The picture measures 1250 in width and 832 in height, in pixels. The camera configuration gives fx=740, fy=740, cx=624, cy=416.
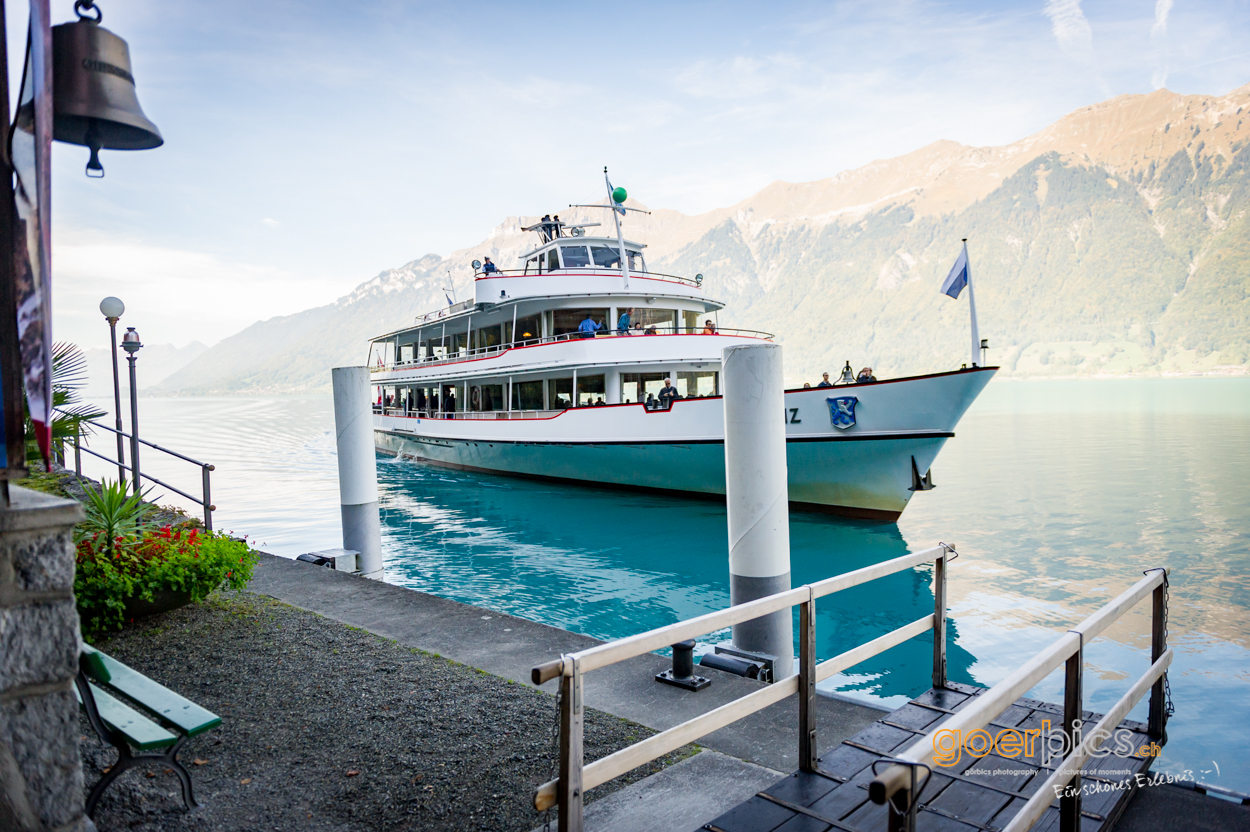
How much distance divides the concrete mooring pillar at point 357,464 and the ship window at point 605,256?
1324 centimetres

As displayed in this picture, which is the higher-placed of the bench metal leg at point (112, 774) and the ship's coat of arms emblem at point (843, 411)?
the ship's coat of arms emblem at point (843, 411)

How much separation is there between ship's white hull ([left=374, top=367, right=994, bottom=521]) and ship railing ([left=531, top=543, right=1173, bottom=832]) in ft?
33.2

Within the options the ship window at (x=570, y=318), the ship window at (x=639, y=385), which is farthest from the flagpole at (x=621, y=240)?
the ship window at (x=639, y=385)

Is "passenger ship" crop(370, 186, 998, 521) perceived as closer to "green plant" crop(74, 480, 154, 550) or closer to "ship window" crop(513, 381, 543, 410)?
"ship window" crop(513, 381, 543, 410)

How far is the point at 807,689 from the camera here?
359cm

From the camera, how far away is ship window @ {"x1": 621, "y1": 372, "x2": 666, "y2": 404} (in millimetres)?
19578

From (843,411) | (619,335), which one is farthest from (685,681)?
(619,335)

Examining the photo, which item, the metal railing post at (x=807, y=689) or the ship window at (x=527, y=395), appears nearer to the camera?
the metal railing post at (x=807, y=689)

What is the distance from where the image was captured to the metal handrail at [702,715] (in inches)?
101

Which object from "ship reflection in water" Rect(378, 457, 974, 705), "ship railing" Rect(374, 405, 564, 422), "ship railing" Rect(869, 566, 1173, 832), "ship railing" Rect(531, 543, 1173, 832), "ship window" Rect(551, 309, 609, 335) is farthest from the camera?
"ship window" Rect(551, 309, 609, 335)

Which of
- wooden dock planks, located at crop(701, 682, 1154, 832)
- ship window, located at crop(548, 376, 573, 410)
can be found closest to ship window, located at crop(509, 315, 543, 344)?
ship window, located at crop(548, 376, 573, 410)

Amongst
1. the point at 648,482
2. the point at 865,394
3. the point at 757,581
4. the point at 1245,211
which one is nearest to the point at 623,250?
the point at 648,482

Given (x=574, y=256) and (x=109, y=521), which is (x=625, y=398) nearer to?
(x=574, y=256)

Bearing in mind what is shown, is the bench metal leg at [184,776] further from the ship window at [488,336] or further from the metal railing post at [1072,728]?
the ship window at [488,336]
